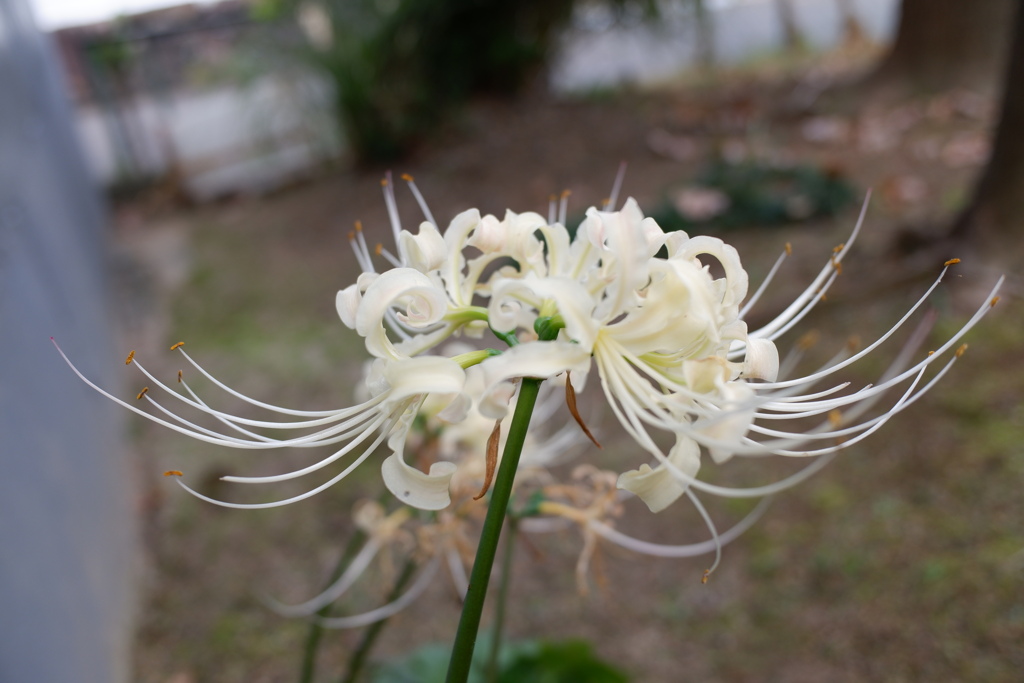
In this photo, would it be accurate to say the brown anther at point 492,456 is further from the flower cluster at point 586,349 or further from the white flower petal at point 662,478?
the white flower petal at point 662,478

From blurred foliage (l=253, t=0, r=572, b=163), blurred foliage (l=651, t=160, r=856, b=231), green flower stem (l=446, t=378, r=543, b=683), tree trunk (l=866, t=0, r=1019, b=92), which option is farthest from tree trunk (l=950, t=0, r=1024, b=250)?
blurred foliage (l=253, t=0, r=572, b=163)

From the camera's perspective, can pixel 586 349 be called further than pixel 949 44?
No

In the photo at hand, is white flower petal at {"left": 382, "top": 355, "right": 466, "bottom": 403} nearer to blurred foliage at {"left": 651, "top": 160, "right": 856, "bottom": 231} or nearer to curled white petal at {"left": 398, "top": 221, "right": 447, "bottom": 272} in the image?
curled white petal at {"left": 398, "top": 221, "right": 447, "bottom": 272}

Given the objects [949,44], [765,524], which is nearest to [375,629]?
[765,524]

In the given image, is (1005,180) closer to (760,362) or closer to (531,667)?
(531,667)

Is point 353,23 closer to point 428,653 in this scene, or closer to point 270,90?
point 270,90
